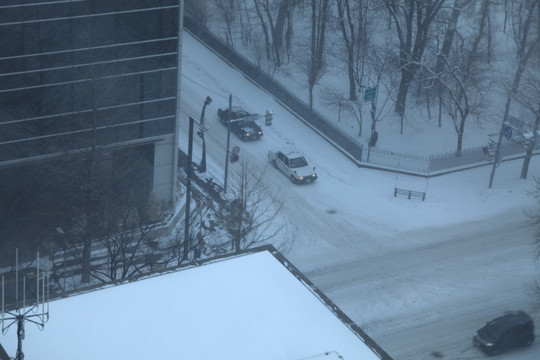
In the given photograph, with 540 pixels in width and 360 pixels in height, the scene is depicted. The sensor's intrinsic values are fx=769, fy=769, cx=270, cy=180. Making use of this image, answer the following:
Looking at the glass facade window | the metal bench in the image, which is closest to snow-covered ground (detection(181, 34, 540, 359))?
the metal bench

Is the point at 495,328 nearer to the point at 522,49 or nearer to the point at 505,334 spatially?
the point at 505,334

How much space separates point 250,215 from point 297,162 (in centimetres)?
591

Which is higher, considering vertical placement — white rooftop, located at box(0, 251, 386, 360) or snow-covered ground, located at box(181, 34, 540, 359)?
A: white rooftop, located at box(0, 251, 386, 360)

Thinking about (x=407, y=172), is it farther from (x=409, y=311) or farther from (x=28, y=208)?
(x=28, y=208)

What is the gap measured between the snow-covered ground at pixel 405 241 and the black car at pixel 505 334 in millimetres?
461

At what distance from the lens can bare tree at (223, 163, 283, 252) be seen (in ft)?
101

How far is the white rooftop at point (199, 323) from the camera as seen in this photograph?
19906 millimetres

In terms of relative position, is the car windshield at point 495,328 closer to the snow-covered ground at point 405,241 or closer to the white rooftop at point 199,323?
the snow-covered ground at point 405,241

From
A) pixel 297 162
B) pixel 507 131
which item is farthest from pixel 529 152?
pixel 297 162

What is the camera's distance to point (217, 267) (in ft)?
76.6

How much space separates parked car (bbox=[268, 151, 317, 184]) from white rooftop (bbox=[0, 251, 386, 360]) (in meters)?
16.7

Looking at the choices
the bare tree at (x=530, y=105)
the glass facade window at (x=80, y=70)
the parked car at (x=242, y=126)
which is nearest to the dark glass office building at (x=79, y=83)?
the glass facade window at (x=80, y=70)

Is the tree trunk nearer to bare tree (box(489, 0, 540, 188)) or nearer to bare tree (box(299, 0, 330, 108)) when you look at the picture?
bare tree (box(489, 0, 540, 188))

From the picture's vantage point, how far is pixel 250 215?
35.5 m
